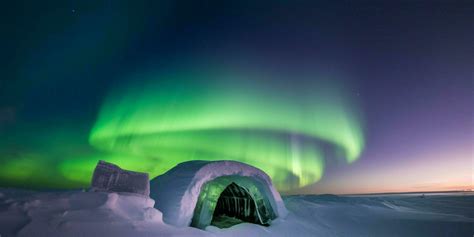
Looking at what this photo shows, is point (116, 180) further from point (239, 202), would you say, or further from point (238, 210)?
point (238, 210)

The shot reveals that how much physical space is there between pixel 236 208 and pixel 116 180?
27.9ft

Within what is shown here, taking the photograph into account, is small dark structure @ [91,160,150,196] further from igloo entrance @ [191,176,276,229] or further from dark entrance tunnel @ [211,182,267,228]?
dark entrance tunnel @ [211,182,267,228]

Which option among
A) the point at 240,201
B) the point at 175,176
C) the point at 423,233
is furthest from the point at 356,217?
the point at 175,176

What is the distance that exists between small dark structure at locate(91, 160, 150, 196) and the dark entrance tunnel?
5.89m

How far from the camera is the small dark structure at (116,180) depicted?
6836 mm

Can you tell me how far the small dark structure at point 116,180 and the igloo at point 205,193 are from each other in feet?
5.37

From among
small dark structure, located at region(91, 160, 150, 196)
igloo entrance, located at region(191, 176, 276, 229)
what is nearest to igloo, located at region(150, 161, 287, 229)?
igloo entrance, located at region(191, 176, 276, 229)

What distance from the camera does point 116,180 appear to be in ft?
23.4

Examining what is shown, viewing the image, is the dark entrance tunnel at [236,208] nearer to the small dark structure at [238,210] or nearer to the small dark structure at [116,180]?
the small dark structure at [238,210]

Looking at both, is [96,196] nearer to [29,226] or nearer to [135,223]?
[135,223]

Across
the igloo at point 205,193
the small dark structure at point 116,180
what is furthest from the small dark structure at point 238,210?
the small dark structure at point 116,180

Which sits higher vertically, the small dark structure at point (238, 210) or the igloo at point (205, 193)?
the igloo at point (205, 193)

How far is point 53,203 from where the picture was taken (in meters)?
4.83

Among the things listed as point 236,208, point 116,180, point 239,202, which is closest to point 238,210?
point 236,208
